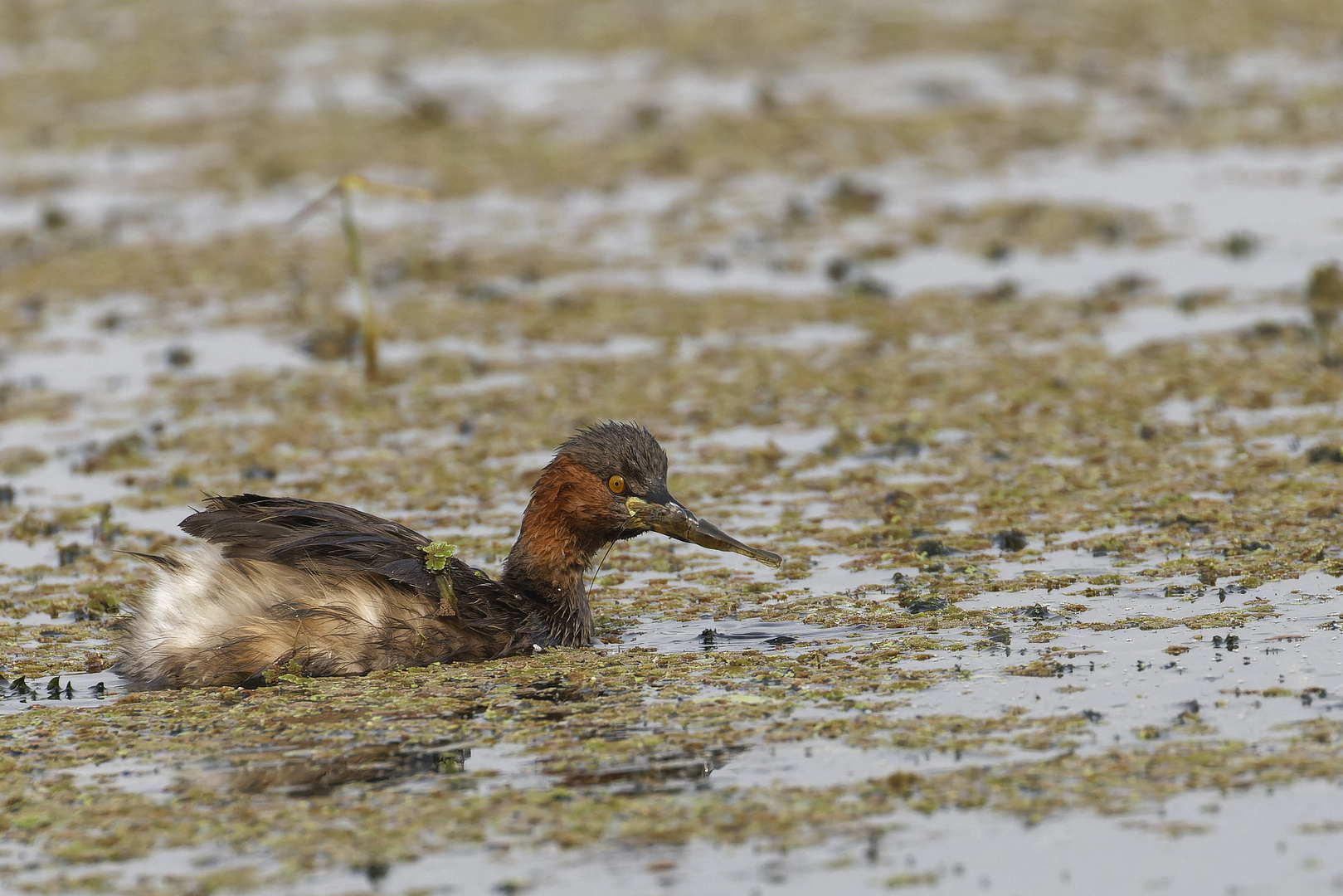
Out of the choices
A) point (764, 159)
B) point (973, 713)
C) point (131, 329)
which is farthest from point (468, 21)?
point (973, 713)

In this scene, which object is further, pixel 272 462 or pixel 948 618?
pixel 272 462

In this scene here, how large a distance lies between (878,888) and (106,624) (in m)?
4.62

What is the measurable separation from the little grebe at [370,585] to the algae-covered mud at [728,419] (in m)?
0.21

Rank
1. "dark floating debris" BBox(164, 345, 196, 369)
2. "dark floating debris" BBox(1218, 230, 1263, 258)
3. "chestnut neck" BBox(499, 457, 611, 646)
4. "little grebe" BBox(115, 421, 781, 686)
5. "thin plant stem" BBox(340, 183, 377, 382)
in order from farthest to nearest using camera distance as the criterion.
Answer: "dark floating debris" BBox(1218, 230, 1263, 258)
"dark floating debris" BBox(164, 345, 196, 369)
"thin plant stem" BBox(340, 183, 377, 382)
"chestnut neck" BBox(499, 457, 611, 646)
"little grebe" BBox(115, 421, 781, 686)

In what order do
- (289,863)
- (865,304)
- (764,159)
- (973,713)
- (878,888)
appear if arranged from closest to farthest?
(878,888)
(289,863)
(973,713)
(865,304)
(764,159)

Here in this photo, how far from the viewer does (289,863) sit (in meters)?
5.38

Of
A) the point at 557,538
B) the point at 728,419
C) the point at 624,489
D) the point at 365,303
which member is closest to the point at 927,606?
the point at 624,489

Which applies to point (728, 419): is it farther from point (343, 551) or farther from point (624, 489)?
point (343, 551)

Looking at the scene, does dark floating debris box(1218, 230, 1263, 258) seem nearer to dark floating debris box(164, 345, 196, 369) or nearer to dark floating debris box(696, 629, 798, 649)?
dark floating debris box(164, 345, 196, 369)

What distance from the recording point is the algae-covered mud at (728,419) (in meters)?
5.64

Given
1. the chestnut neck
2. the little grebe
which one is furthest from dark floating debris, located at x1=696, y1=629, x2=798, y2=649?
the chestnut neck

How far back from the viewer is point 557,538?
8.22 meters

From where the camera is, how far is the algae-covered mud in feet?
18.5

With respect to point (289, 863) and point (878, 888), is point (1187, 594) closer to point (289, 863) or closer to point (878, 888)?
point (878, 888)
